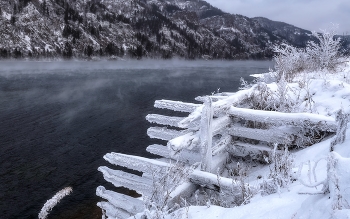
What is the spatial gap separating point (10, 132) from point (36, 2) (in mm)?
112931

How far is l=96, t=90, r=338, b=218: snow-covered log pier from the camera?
4646 millimetres

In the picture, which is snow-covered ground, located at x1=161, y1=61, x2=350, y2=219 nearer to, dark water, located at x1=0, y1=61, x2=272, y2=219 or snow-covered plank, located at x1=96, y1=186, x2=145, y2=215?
snow-covered plank, located at x1=96, y1=186, x2=145, y2=215

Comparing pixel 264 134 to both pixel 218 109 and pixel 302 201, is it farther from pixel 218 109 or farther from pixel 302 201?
pixel 302 201

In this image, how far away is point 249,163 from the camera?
253 inches

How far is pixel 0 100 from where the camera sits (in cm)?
3178

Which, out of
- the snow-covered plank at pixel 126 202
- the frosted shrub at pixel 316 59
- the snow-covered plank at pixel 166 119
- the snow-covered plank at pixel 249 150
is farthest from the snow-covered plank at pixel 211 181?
the frosted shrub at pixel 316 59

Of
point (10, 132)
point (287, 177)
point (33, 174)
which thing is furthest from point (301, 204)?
point (10, 132)

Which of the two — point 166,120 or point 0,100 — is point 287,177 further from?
point 0,100

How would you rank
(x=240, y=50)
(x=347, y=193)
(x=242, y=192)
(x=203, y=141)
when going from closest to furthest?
(x=347, y=193)
(x=242, y=192)
(x=203, y=141)
(x=240, y=50)

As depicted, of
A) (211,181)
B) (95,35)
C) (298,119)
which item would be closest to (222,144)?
(298,119)

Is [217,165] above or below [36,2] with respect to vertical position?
below

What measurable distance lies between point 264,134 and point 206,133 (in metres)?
1.68

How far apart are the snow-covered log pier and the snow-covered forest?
0.02 metres

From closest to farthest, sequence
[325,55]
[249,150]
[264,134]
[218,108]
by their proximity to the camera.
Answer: [218,108]
[264,134]
[249,150]
[325,55]
